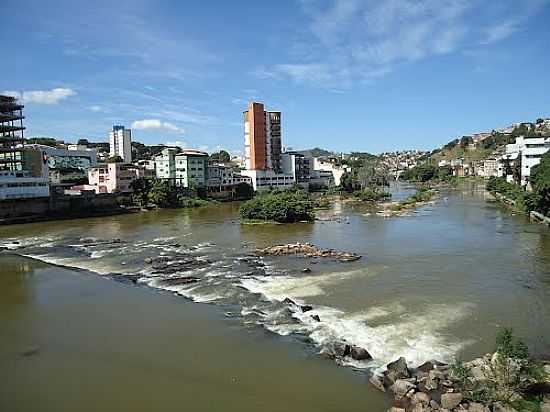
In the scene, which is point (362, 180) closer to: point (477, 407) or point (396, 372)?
point (396, 372)

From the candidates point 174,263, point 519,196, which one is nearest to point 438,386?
point 174,263

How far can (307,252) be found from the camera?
21.0 meters

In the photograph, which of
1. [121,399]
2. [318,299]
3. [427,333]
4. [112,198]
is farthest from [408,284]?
[112,198]

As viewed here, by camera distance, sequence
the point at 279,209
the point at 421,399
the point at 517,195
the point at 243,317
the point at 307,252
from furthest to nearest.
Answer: the point at 517,195
the point at 279,209
the point at 307,252
the point at 243,317
the point at 421,399

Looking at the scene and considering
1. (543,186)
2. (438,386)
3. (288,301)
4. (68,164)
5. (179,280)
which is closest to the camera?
(438,386)

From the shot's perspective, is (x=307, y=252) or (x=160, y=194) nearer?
(x=307, y=252)

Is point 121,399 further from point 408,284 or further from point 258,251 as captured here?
point 258,251

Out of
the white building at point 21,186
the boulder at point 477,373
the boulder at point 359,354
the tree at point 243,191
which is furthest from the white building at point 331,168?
the boulder at point 477,373

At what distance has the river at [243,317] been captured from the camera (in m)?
8.75

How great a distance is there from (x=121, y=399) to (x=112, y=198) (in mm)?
37113

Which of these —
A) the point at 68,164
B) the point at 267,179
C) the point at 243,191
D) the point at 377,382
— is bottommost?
the point at 377,382

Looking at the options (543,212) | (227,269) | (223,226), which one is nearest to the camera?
(227,269)

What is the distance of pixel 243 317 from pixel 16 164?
121 ft

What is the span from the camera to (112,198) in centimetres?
4325
